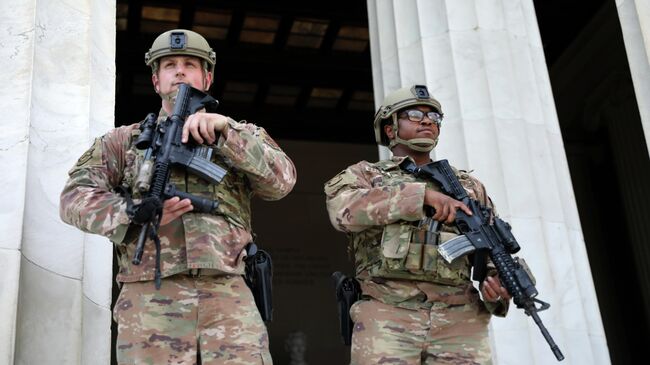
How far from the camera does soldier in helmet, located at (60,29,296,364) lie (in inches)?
119

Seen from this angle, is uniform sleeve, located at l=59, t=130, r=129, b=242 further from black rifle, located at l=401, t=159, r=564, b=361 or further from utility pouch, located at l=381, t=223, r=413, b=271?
black rifle, located at l=401, t=159, r=564, b=361

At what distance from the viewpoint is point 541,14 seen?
13008 mm

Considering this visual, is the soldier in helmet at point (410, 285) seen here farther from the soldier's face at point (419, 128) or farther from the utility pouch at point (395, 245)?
the soldier's face at point (419, 128)

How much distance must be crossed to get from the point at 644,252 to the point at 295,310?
18.4ft

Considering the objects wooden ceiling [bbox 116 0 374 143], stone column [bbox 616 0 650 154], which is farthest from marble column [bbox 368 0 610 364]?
wooden ceiling [bbox 116 0 374 143]

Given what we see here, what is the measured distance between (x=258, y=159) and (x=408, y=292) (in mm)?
971

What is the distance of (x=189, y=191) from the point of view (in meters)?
3.23

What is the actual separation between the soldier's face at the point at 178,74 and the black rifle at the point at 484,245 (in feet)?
3.72

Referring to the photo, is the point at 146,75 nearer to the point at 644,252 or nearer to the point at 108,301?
the point at 644,252

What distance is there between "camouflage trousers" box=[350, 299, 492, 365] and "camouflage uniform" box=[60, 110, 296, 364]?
0.64 meters

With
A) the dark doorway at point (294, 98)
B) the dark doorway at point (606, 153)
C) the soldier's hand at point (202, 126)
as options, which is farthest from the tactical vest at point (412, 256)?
the dark doorway at point (606, 153)

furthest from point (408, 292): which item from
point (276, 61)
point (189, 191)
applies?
point (276, 61)

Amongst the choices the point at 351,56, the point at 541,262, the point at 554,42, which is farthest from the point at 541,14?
the point at 541,262

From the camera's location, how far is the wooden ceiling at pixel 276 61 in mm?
12203
